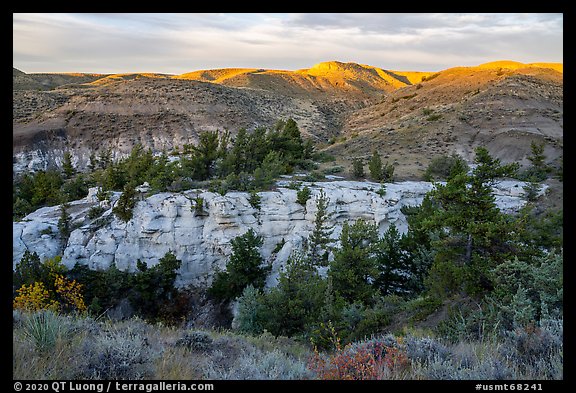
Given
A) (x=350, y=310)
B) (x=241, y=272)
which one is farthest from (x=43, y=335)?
(x=241, y=272)

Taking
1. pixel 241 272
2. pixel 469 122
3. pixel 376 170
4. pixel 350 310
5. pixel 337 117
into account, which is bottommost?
pixel 241 272

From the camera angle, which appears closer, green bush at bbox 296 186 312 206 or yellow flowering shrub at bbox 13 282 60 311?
yellow flowering shrub at bbox 13 282 60 311

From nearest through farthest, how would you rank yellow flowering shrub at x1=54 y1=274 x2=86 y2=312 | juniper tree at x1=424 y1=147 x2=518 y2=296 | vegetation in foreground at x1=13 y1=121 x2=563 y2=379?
vegetation in foreground at x1=13 y1=121 x2=563 y2=379
juniper tree at x1=424 y1=147 x2=518 y2=296
yellow flowering shrub at x1=54 y1=274 x2=86 y2=312

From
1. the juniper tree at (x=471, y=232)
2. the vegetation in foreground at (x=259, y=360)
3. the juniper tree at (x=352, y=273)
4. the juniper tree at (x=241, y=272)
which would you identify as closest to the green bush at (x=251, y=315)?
the juniper tree at (x=352, y=273)

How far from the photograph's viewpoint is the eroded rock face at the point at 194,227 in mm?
18422

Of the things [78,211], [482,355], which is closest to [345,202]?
[78,211]

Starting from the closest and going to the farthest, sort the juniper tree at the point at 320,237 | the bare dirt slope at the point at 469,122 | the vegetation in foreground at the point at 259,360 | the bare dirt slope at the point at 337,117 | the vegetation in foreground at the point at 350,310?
the vegetation in foreground at the point at 259,360, the vegetation in foreground at the point at 350,310, the juniper tree at the point at 320,237, the bare dirt slope at the point at 469,122, the bare dirt slope at the point at 337,117

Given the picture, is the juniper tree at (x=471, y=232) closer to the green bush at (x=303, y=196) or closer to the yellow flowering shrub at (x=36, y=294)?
the green bush at (x=303, y=196)

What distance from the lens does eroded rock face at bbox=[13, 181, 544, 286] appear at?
18.4 meters

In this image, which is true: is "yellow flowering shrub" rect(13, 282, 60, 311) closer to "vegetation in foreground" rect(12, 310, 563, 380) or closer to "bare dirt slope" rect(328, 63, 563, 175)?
"vegetation in foreground" rect(12, 310, 563, 380)

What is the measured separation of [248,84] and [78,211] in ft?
234

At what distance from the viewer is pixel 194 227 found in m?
19.5

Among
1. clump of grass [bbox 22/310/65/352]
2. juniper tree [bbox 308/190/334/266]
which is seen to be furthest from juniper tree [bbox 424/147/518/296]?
juniper tree [bbox 308/190/334/266]

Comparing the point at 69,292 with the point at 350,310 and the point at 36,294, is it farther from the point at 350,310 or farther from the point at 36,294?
the point at 350,310
